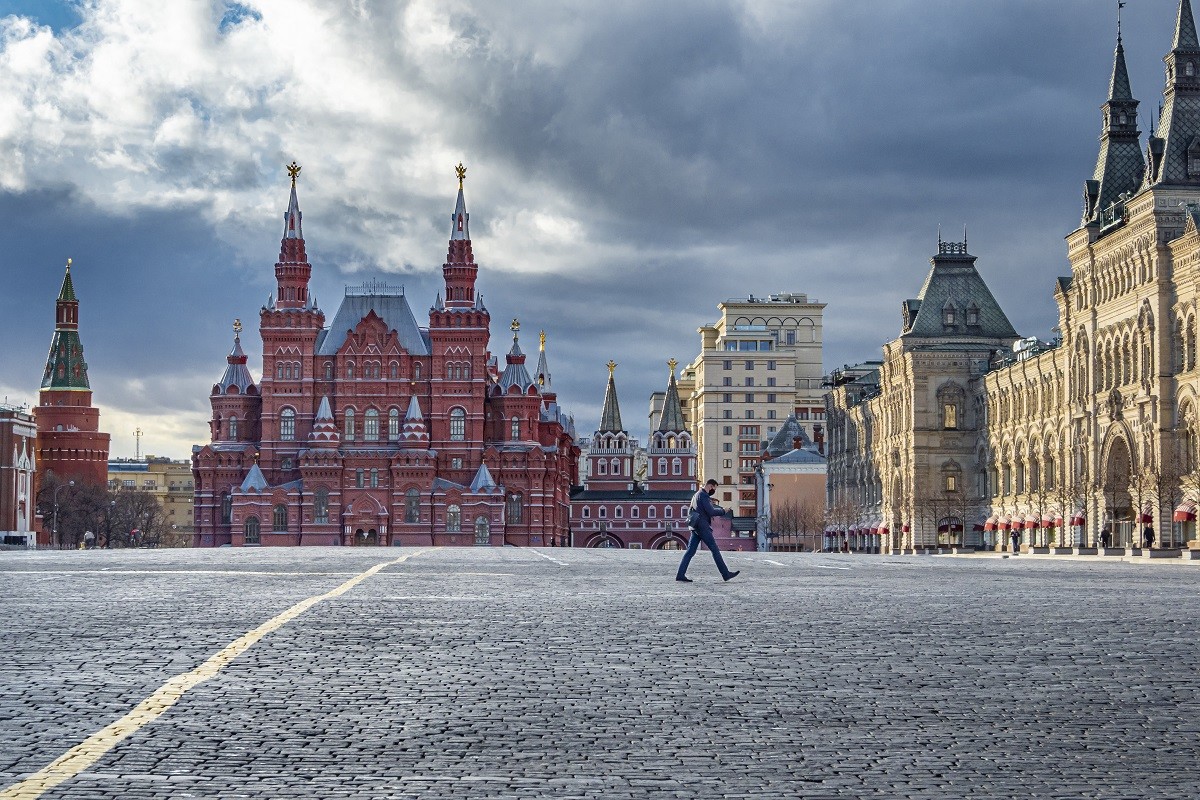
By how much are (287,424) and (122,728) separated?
393 ft

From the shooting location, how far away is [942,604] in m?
20.0

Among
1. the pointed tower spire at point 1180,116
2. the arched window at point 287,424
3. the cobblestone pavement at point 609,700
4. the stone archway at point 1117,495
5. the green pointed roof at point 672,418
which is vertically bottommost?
the cobblestone pavement at point 609,700

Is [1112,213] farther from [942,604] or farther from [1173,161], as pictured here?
[942,604]

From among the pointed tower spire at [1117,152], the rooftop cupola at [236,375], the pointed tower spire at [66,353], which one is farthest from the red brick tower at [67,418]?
the pointed tower spire at [1117,152]

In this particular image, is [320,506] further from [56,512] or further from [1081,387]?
[1081,387]

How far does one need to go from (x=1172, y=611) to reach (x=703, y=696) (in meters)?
10.2

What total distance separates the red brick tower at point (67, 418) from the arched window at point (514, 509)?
211 ft

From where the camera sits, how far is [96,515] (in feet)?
493

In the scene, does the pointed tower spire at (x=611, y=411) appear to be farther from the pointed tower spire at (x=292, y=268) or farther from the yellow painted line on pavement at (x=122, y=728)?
the yellow painted line on pavement at (x=122, y=728)

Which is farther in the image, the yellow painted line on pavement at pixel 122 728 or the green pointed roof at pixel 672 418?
the green pointed roof at pixel 672 418

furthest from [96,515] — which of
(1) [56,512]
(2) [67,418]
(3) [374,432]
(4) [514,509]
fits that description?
(4) [514,509]

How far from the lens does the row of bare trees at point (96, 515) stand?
148 m

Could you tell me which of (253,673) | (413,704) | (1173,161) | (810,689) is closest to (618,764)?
(413,704)

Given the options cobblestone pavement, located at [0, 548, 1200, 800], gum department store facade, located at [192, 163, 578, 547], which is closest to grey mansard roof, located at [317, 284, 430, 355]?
gum department store facade, located at [192, 163, 578, 547]
